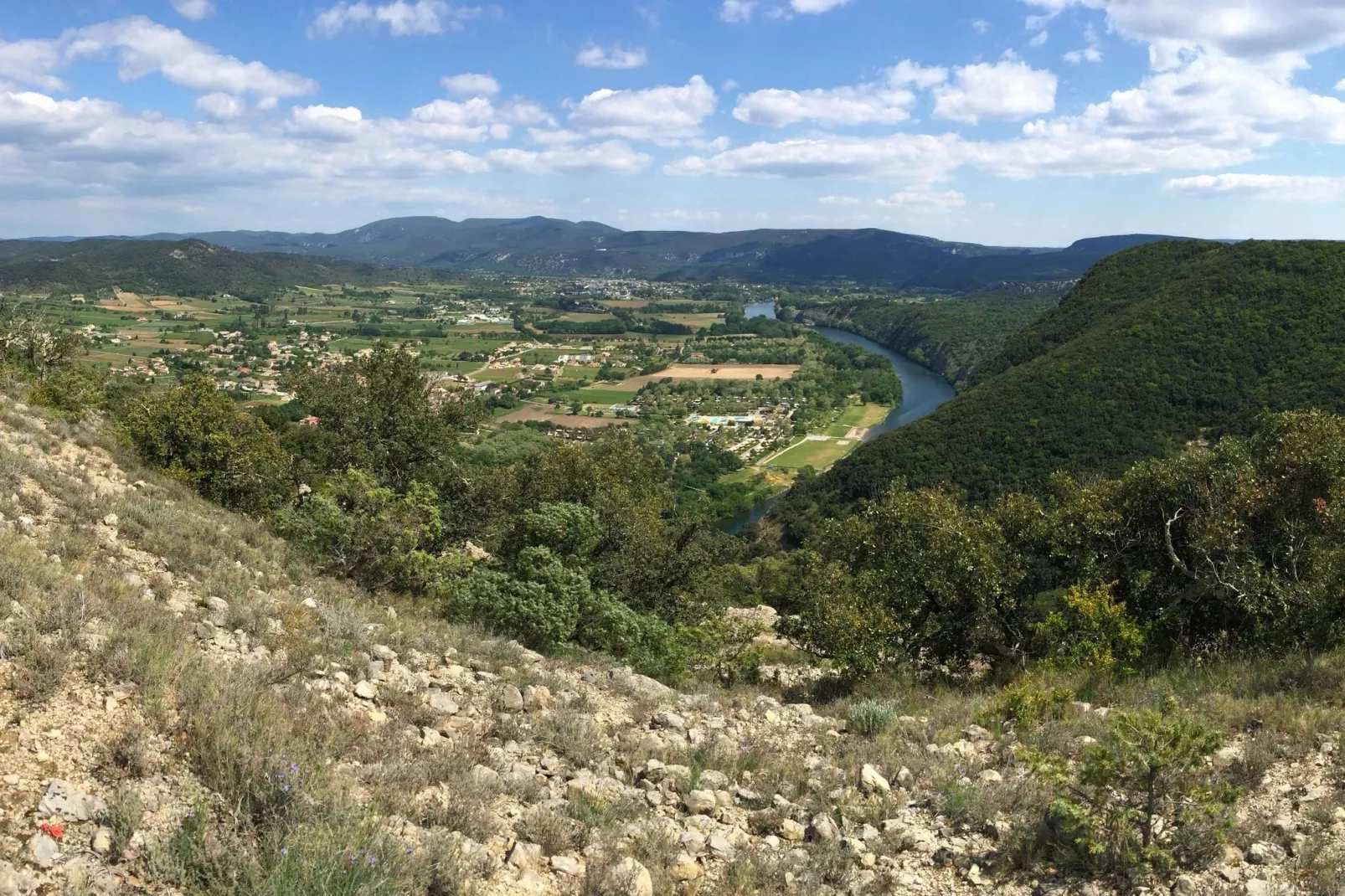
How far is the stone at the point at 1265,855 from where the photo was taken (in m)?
5.10

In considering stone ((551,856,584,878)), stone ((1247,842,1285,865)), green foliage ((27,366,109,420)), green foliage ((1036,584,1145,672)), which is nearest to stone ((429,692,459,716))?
stone ((551,856,584,878))

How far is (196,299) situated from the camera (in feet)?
596

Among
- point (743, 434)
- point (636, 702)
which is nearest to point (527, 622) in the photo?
point (636, 702)

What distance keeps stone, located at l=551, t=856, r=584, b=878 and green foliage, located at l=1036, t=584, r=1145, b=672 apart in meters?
7.91

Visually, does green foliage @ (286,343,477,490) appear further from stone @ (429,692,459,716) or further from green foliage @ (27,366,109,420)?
stone @ (429,692,459,716)

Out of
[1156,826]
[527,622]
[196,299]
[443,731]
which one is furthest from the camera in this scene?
[196,299]

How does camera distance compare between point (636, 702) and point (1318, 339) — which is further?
point (1318, 339)

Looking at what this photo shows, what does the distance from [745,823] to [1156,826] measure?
2990mm

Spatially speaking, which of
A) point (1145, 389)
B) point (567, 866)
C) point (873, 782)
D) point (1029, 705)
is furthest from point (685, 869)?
point (1145, 389)

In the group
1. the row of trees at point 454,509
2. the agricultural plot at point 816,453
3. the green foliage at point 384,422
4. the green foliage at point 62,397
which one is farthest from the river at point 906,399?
the green foliage at point 62,397

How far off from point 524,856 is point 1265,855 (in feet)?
16.3

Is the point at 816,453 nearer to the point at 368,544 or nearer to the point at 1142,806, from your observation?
the point at 368,544

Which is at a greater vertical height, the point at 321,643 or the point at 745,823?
the point at 321,643

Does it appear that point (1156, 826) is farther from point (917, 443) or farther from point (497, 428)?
point (497, 428)
